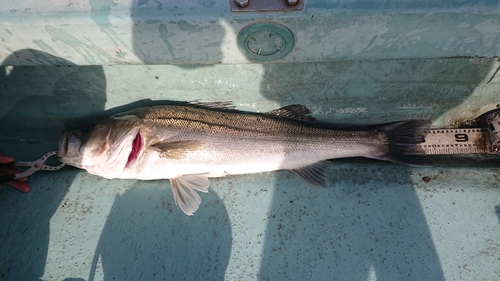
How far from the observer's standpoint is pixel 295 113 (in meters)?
2.66

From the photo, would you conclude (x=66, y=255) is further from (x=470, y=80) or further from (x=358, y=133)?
(x=470, y=80)

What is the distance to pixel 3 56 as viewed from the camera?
1925mm

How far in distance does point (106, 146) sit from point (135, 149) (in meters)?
0.22

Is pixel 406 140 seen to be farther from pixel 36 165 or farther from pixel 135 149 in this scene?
pixel 36 165

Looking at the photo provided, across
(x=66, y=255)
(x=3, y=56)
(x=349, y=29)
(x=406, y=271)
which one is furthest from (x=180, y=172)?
(x=406, y=271)

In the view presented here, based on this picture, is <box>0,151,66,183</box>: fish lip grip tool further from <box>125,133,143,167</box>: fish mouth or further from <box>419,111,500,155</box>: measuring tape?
<box>419,111,500,155</box>: measuring tape

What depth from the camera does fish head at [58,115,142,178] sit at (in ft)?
8.07

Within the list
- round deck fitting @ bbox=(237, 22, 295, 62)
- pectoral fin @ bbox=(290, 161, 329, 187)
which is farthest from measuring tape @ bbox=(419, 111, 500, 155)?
round deck fitting @ bbox=(237, 22, 295, 62)

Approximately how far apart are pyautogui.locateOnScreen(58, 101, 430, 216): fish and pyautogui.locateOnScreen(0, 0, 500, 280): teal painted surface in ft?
0.45

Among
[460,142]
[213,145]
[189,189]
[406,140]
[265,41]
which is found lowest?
[189,189]

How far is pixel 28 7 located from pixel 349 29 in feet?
5.99

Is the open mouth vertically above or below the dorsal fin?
below

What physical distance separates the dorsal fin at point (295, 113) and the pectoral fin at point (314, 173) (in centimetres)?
39

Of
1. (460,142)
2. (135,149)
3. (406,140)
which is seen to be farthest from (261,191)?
(460,142)
